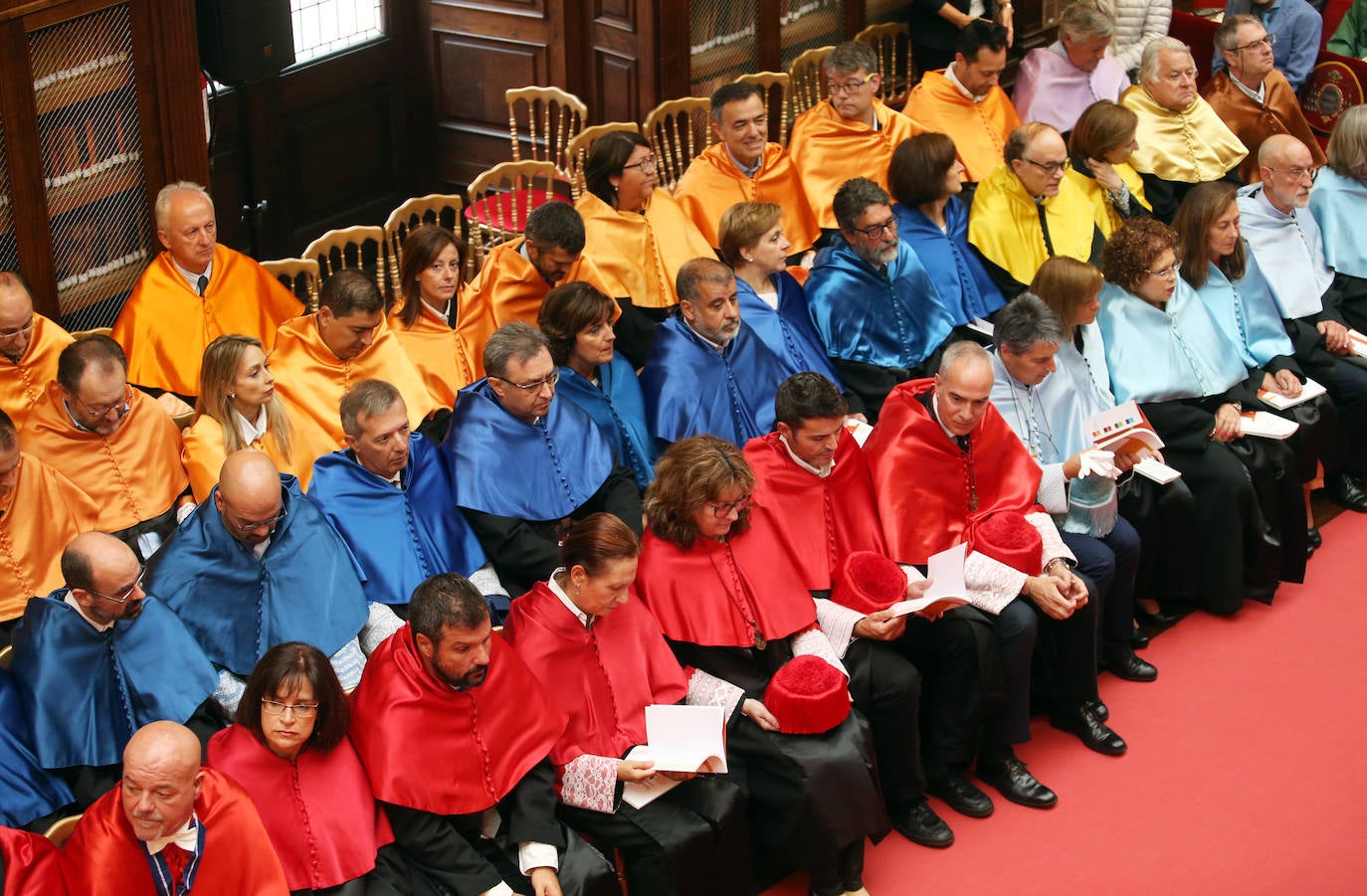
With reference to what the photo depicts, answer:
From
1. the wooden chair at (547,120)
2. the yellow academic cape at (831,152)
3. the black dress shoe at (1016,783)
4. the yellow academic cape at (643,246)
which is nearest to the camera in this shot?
the black dress shoe at (1016,783)

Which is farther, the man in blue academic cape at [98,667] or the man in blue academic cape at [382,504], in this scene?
the man in blue academic cape at [382,504]

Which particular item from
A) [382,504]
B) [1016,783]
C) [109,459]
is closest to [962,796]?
[1016,783]

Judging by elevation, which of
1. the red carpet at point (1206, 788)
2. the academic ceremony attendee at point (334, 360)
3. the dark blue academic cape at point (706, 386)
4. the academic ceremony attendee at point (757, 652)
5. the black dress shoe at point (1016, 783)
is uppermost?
the academic ceremony attendee at point (334, 360)

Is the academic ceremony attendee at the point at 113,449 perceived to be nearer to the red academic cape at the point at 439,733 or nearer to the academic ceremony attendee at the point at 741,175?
the red academic cape at the point at 439,733

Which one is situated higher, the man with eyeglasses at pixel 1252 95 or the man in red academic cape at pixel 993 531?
the man with eyeglasses at pixel 1252 95

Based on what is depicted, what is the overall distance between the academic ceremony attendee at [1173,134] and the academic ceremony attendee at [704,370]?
242 cm

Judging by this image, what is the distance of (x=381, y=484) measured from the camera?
477cm

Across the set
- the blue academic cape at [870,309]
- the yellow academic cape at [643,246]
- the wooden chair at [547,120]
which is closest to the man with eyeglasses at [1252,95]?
the blue academic cape at [870,309]

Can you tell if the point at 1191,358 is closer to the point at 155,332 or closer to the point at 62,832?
the point at 155,332

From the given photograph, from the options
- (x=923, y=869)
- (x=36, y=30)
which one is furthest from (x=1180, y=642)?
(x=36, y=30)

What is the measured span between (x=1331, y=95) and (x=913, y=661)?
442 cm

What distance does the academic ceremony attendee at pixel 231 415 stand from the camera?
494cm

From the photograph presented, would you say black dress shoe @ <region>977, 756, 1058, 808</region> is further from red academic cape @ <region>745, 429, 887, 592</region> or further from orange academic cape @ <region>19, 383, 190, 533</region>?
orange academic cape @ <region>19, 383, 190, 533</region>

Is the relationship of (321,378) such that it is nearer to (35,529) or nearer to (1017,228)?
(35,529)
